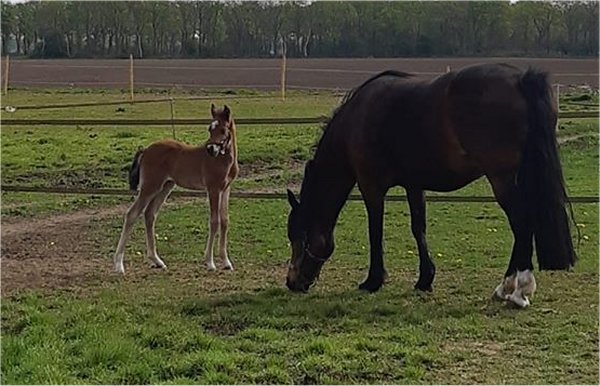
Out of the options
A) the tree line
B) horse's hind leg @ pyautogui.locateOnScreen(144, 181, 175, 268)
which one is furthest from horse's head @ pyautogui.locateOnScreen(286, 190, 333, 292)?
the tree line

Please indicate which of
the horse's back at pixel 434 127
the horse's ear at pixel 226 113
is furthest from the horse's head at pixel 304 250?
the horse's ear at pixel 226 113

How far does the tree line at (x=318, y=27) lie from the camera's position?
2533 cm

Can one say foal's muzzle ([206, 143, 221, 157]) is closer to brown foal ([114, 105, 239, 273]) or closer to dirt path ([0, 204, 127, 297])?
brown foal ([114, 105, 239, 273])

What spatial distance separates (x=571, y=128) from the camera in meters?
18.5

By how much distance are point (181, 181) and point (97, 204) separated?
12.7ft

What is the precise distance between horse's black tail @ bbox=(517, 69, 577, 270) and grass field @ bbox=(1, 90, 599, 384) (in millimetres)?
391

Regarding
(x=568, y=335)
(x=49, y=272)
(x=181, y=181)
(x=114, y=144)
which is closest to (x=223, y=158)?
(x=181, y=181)

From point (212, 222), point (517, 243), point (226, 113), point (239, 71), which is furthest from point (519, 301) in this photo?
point (239, 71)

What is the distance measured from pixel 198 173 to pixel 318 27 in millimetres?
19518

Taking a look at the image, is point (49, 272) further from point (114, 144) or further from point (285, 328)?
point (114, 144)

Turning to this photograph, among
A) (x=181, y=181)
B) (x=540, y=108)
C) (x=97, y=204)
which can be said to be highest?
(x=540, y=108)

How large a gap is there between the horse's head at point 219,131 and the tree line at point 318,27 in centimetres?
1594

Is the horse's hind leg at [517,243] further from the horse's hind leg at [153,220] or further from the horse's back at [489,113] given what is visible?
the horse's hind leg at [153,220]

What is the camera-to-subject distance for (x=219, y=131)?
721 cm
